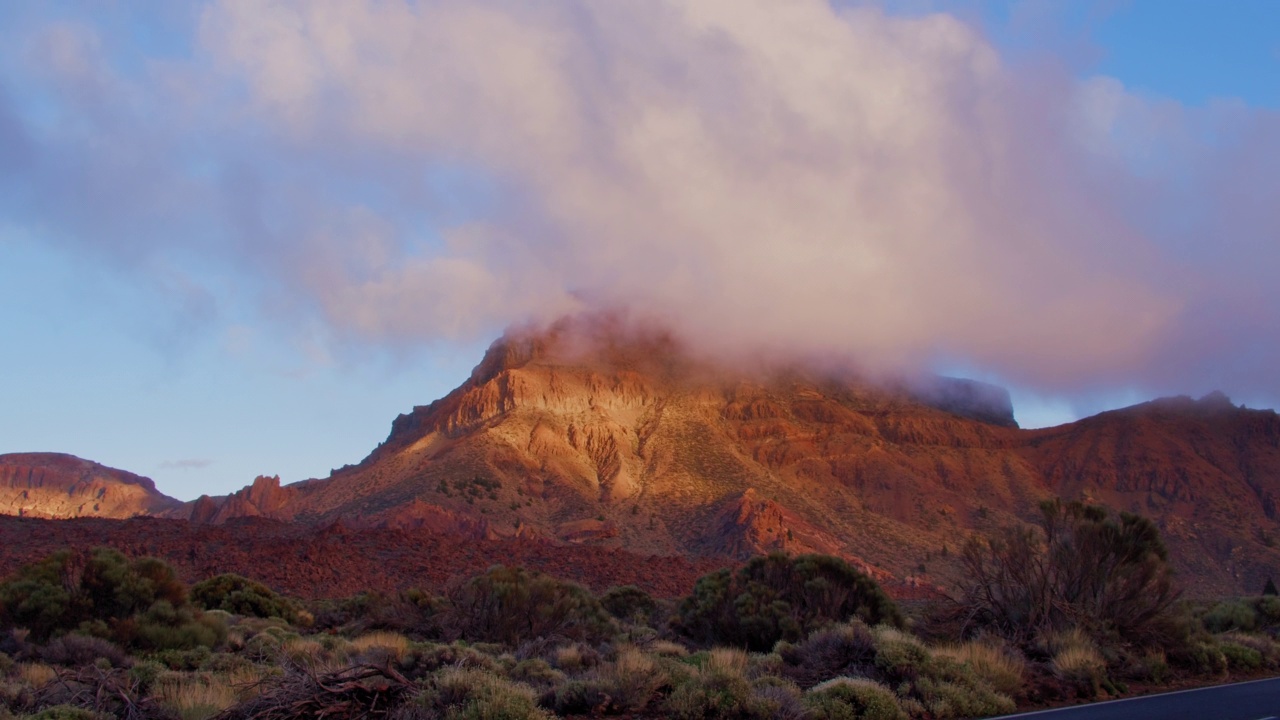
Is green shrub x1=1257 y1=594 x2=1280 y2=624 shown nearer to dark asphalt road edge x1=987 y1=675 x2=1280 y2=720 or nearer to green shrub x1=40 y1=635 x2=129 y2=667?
dark asphalt road edge x1=987 y1=675 x2=1280 y2=720

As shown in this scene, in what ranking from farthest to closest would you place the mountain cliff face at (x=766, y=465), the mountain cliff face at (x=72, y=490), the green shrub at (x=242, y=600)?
the mountain cliff face at (x=72, y=490), the mountain cliff face at (x=766, y=465), the green shrub at (x=242, y=600)

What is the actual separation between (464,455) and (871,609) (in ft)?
209

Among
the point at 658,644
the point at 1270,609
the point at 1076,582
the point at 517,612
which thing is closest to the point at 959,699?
the point at 1076,582

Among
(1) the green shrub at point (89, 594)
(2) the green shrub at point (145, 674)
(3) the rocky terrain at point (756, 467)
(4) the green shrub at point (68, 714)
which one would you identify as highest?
(3) the rocky terrain at point (756, 467)

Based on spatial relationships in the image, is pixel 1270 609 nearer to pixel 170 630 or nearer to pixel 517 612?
pixel 517 612

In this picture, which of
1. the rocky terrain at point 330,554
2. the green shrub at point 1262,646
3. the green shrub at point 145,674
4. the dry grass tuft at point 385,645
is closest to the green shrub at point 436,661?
the dry grass tuft at point 385,645

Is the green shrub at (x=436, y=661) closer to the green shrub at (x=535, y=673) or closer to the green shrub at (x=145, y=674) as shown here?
the green shrub at (x=535, y=673)

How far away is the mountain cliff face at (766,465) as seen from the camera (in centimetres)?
7466

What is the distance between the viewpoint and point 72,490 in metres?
110

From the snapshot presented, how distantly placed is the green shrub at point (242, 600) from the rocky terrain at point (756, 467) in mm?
26739

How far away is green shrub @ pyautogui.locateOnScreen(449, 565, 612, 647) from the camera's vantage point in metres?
25.9

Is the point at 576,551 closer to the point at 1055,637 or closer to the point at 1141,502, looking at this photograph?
the point at 1055,637

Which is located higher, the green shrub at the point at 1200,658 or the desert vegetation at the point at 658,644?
the desert vegetation at the point at 658,644

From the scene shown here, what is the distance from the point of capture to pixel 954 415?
378 feet
